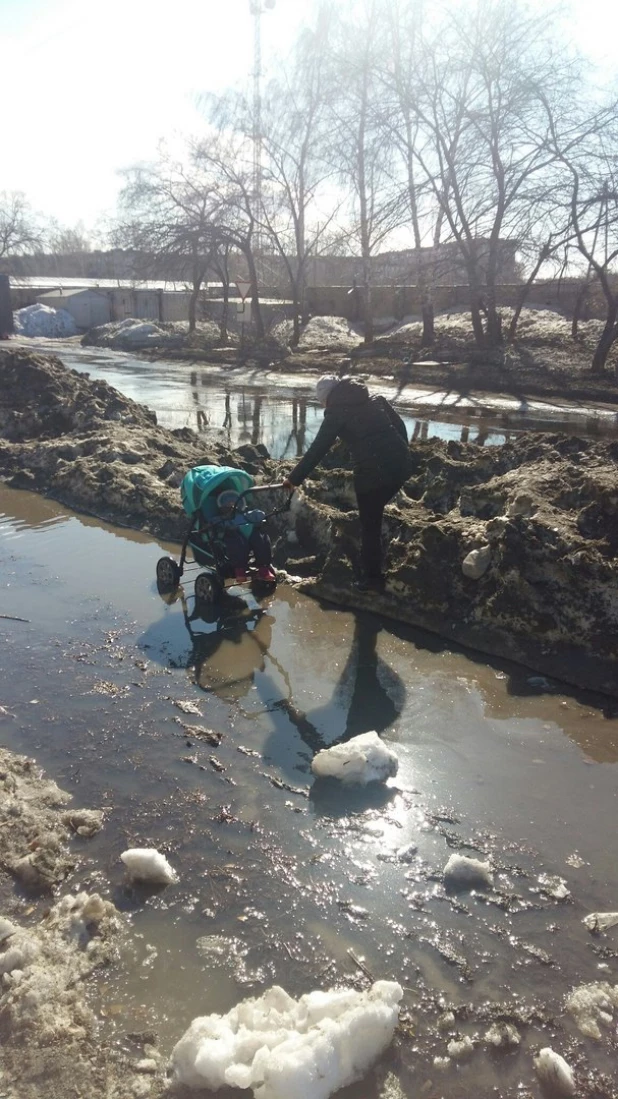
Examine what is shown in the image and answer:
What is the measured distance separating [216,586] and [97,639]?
104 centimetres

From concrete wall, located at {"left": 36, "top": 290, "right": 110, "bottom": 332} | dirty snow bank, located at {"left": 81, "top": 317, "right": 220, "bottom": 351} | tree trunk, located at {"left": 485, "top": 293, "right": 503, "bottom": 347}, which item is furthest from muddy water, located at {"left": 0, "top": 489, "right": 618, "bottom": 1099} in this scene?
concrete wall, located at {"left": 36, "top": 290, "right": 110, "bottom": 332}

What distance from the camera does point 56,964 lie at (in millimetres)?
2961

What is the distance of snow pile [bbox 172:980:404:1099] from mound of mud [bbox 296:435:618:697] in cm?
305

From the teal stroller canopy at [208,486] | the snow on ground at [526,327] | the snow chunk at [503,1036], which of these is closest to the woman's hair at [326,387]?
the teal stroller canopy at [208,486]

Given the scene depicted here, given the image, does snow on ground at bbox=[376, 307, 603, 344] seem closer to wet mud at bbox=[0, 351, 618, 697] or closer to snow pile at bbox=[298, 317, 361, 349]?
snow pile at bbox=[298, 317, 361, 349]

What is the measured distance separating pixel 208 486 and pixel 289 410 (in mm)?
12488

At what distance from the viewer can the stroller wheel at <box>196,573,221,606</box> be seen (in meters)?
6.27

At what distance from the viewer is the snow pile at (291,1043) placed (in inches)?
97.8

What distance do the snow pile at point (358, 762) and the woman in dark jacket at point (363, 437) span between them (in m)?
2.39

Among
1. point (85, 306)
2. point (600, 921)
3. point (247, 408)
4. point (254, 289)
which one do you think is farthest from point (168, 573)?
point (85, 306)

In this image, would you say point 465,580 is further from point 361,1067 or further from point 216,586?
point 361,1067

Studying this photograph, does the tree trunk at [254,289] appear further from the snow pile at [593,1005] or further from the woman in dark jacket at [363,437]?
the snow pile at [593,1005]

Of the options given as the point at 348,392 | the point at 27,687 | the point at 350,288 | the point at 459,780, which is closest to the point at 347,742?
the point at 459,780

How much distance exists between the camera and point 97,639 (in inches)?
230
